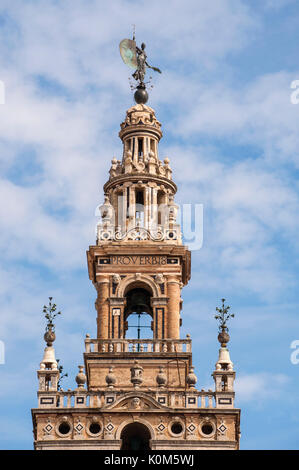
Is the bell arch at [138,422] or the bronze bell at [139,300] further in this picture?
the bronze bell at [139,300]

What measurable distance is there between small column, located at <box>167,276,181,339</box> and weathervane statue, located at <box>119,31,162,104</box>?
1242cm

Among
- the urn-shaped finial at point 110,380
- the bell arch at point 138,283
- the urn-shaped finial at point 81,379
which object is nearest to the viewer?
the urn-shaped finial at point 81,379

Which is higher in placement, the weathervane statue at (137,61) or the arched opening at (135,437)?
the weathervane statue at (137,61)

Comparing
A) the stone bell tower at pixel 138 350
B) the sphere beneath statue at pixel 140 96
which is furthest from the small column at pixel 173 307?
the sphere beneath statue at pixel 140 96

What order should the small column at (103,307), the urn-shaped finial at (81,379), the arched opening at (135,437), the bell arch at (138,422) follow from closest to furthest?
the bell arch at (138,422), the arched opening at (135,437), the urn-shaped finial at (81,379), the small column at (103,307)

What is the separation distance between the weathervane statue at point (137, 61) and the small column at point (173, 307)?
489 inches

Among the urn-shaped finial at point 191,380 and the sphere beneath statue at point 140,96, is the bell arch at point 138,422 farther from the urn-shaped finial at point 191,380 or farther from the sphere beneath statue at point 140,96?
the sphere beneath statue at point 140,96

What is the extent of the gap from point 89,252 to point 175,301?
18.4 feet

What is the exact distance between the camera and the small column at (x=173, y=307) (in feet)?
315

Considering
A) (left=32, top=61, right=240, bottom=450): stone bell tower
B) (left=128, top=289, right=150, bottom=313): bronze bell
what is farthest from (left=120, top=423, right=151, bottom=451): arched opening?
(left=128, top=289, right=150, bottom=313): bronze bell

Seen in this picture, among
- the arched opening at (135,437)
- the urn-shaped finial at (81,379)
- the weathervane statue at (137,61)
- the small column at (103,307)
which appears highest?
the weathervane statue at (137,61)

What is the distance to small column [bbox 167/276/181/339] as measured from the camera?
315ft
